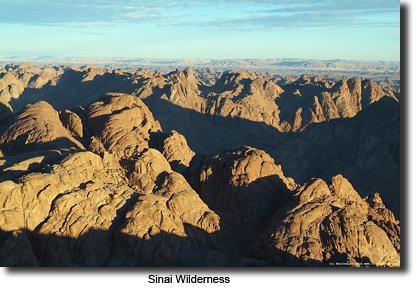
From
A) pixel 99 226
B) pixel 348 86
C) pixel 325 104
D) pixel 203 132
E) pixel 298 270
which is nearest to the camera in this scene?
pixel 298 270

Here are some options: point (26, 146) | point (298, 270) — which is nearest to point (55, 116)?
point (26, 146)

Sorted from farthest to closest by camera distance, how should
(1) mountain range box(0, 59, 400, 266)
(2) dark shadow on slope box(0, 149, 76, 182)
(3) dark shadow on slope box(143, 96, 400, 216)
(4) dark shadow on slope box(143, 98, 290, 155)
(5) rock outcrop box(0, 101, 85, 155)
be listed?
(4) dark shadow on slope box(143, 98, 290, 155) < (3) dark shadow on slope box(143, 96, 400, 216) < (5) rock outcrop box(0, 101, 85, 155) < (2) dark shadow on slope box(0, 149, 76, 182) < (1) mountain range box(0, 59, 400, 266)

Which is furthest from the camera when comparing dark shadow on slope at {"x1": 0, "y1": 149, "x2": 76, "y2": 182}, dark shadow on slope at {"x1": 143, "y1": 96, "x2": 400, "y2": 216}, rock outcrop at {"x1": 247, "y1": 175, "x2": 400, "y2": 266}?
dark shadow on slope at {"x1": 143, "y1": 96, "x2": 400, "y2": 216}

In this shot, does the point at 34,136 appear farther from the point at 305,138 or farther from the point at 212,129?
the point at 212,129

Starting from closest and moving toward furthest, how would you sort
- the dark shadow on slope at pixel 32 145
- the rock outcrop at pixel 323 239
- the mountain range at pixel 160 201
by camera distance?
1. the mountain range at pixel 160 201
2. the rock outcrop at pixel 323 239
3. the dark shadow on slope at pixel 32 145

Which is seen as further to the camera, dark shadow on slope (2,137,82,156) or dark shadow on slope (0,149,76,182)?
dark shadow on slope (2,137,82,156)

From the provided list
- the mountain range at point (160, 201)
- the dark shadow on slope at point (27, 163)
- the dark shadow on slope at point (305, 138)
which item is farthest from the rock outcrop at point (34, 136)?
the dark shadow on slope at point (305, 138)

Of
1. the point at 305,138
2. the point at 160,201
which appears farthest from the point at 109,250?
the point at 305,138

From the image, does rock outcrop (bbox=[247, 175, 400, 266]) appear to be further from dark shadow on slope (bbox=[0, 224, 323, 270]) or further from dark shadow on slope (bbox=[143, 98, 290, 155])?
dark shadow on slope (bbox=[143, 98, 290, 155])

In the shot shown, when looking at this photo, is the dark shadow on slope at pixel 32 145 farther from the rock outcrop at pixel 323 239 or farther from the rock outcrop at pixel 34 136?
the rock outcrop at pixel 323 239

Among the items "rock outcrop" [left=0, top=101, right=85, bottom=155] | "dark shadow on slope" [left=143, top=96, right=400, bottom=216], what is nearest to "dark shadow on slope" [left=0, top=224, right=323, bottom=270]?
"rock outcrop" [left=0, top=101, right=85, bottom=155]

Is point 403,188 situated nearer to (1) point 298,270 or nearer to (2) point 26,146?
(1) point 298,270
